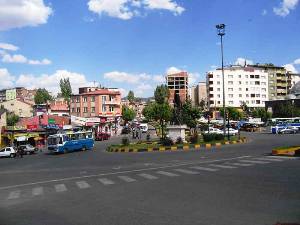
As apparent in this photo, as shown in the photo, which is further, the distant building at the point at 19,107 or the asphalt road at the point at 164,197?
the distant building at the point at 19,107

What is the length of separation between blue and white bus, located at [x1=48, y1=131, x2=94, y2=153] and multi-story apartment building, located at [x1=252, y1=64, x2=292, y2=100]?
115920 mm

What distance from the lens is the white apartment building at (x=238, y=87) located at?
146 metres

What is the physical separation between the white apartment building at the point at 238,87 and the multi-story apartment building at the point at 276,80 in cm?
500

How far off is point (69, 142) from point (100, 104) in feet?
189

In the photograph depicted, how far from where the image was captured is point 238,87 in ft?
484

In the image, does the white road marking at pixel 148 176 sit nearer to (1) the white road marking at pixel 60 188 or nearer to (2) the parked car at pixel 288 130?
(1) the white road marking at pixel 60 188

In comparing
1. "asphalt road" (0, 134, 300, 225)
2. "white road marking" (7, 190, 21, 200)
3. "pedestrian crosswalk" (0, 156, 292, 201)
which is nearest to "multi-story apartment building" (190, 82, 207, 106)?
"pedestrian crosswalk" (0, 156, 292, 201)

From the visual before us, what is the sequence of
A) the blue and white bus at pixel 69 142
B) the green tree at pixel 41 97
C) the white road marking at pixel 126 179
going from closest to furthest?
the white road marking at pixel 126 179 < the blue and white bus at pixel 69 142 < the green tree at pixel 41 97

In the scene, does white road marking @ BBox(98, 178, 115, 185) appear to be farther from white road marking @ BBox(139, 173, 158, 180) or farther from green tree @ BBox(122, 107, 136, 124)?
green tree @ BBox(122, 107, 136, 124)

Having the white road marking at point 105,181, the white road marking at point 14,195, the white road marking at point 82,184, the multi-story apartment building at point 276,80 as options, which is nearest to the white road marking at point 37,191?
the white road marking at point 14,195

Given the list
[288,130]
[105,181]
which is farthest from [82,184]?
[288,130]

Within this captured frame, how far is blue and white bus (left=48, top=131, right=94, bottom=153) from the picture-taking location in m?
47.0

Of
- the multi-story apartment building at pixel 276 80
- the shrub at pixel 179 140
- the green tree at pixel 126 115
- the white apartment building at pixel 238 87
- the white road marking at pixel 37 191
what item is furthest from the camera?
the multi-story apartment building at pixel 276 80

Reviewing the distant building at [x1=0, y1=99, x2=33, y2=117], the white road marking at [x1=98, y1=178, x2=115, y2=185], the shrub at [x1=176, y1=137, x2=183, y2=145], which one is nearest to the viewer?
the white road marking at [x1=98, y1=178, x2=115, y2=185]
